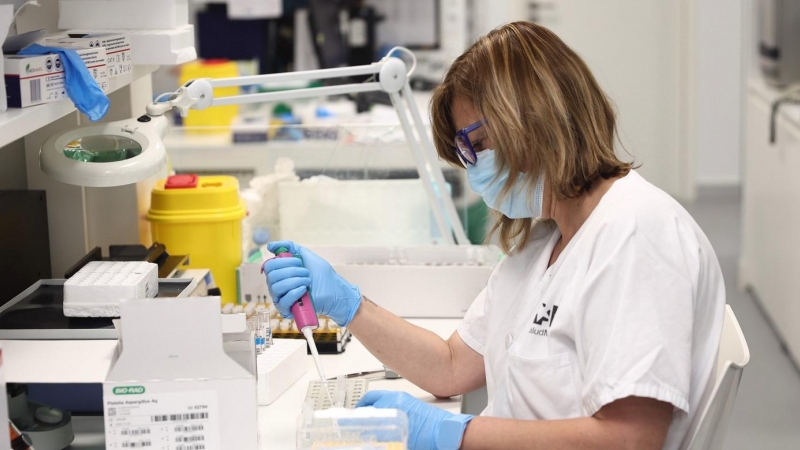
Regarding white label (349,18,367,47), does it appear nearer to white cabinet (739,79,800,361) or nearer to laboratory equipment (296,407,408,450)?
white cabinet (739,79,800,361)

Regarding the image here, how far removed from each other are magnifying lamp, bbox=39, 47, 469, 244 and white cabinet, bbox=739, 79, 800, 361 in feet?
6.31

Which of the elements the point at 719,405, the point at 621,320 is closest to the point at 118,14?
the point at 621,320

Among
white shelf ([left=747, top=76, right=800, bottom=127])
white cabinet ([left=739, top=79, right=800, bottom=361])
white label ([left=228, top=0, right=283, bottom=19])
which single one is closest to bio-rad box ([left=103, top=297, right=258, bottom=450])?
white cabinet ([left=739, top=79, right=800, bottom=361])

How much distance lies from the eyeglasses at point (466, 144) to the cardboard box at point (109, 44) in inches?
22.9

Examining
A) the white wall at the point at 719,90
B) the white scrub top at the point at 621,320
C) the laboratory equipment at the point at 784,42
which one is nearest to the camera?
the white scrub top at the point at 621,320

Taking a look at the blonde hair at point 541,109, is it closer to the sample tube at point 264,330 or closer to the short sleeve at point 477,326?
the short sleeve at point 477,326

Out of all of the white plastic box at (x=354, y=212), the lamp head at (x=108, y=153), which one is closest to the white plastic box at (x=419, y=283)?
the white plastic box at (x=354, y=212)

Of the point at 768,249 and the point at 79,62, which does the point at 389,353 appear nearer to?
the point at 79,62

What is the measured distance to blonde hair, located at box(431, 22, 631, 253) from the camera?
1354 millimetres

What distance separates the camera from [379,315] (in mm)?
1668

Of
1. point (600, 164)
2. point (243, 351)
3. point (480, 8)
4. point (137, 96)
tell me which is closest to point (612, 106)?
point (600, 164)

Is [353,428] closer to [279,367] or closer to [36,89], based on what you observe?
[279,367]

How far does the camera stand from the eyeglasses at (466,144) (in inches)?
56.5

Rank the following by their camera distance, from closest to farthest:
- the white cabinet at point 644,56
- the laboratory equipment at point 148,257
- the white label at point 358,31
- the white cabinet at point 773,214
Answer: the laboratory equipment at point 148,257
the white cabinet at point 773,214
the white label at point 358,31
the white cabinet at point 644,56
